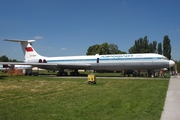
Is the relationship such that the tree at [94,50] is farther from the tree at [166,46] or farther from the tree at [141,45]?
the tree at [166,46]

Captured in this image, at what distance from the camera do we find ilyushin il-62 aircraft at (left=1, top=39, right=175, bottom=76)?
1169 inches

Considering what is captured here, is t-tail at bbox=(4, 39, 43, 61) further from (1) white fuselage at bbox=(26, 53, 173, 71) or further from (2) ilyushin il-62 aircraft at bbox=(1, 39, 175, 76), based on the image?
(1) white fuselage at bbox=(26, 53, 173, 71)

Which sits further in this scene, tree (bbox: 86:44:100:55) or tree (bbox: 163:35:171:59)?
tree (bbox: 86:44:100:55)

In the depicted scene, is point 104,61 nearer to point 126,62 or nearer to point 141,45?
point 126,62

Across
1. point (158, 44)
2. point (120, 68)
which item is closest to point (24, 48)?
point (120, 68)

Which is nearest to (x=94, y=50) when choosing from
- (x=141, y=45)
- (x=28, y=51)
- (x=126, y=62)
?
(x=141, y=45)

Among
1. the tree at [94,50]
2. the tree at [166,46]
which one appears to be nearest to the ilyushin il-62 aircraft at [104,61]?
the tree at [166,46]

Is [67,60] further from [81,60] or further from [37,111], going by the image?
[37,111]

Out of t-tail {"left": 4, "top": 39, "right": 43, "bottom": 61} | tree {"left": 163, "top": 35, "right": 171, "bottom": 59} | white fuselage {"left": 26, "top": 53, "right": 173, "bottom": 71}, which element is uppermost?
tree {"left": 163, "top": 35, "right": 171, "bottom": 59}

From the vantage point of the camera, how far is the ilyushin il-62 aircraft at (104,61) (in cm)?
2970

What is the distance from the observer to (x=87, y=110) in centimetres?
741

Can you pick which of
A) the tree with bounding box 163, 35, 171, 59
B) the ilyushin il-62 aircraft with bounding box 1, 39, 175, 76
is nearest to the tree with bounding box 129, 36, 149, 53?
the tree with bounding box 163, 35, 171, 59

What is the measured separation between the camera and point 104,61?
3281 centimetres

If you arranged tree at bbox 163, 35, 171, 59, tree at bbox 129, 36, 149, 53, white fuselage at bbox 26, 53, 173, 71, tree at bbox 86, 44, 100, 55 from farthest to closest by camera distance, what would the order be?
tree at bbox 86, 44, 100, 55 < tree at bbox 129, 36, 149, 53 < tree at bbox 163, 35, 171, 59 < white fuselage at bbox 26, 53, 173, 71
